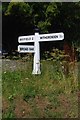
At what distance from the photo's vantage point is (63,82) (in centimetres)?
754

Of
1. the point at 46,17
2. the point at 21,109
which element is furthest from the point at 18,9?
the point at 21,109

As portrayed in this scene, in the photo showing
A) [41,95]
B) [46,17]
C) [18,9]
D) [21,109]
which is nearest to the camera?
[21,109]

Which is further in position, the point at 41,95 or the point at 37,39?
the point at 37,39

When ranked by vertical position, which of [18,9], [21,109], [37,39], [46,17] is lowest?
[21,109]

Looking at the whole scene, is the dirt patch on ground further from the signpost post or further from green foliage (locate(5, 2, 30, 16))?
green foliage (locate(5, 2, 30, 16))

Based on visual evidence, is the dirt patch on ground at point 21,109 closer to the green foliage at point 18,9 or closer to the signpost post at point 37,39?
the signpost post at point 37,39

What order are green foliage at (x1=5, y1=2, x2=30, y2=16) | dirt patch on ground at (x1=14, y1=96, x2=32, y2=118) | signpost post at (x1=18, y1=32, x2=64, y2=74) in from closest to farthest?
dirt patch on ground at (x1=14, y1=96, x2=32, y2=118)
signpost post at (x1=18, y1=32, x2=64, y2=74)
green foliage at (x1=5, y1=2, x2=30, y2=16)

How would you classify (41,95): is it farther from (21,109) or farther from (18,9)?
(18,9)

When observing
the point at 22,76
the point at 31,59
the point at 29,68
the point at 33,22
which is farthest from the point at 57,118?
the point at 33,22

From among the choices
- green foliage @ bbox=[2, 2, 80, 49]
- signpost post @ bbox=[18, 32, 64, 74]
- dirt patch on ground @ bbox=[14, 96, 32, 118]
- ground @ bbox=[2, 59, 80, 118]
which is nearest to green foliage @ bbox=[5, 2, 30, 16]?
green foliage @ bbox=[2, 2, 80, 49]

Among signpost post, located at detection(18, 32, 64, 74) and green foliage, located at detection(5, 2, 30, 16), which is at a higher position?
green foliage, located at detection(5, 2, 30, 16)

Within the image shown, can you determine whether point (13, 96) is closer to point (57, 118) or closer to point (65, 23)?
point (57, 118)

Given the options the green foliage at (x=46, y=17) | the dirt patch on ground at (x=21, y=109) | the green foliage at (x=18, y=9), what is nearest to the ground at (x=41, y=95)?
the dirt patch on ground at (x=21, y=109)

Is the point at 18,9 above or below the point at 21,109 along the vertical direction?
above
